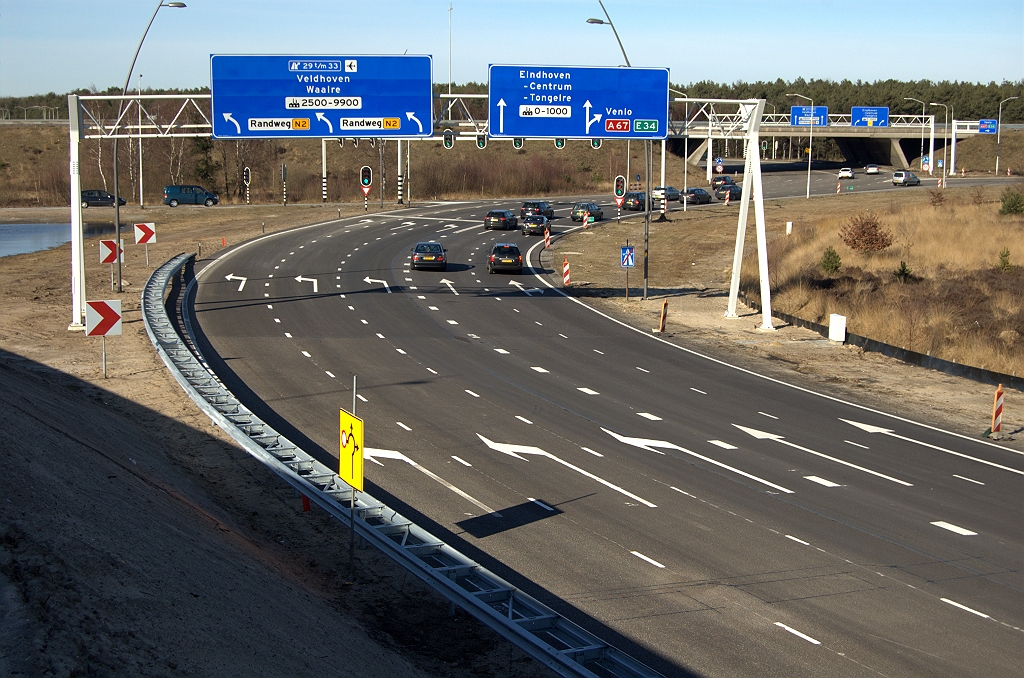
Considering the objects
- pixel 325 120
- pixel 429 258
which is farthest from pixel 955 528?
pixel 429 258

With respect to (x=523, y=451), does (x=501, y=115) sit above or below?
above

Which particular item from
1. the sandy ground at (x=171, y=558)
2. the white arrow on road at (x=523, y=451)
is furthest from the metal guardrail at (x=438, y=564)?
the white arrow on road at (x=523, y=451)

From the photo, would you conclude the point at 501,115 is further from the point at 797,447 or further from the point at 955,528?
the point at 955,528

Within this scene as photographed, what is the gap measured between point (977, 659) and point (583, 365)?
54.6 feet

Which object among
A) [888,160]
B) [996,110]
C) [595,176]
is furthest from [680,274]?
[996,110]

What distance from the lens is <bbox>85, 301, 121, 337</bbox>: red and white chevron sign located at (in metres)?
21.5

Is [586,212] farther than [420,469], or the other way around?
[586,212]

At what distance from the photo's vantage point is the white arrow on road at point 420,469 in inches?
620

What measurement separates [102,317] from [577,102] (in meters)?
17.9

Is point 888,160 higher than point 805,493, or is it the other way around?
point 888,160

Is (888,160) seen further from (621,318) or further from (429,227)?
(621,318)

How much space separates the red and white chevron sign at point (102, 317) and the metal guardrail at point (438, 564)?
3242 mm

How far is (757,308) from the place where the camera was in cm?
3700

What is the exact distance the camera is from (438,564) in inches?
483
